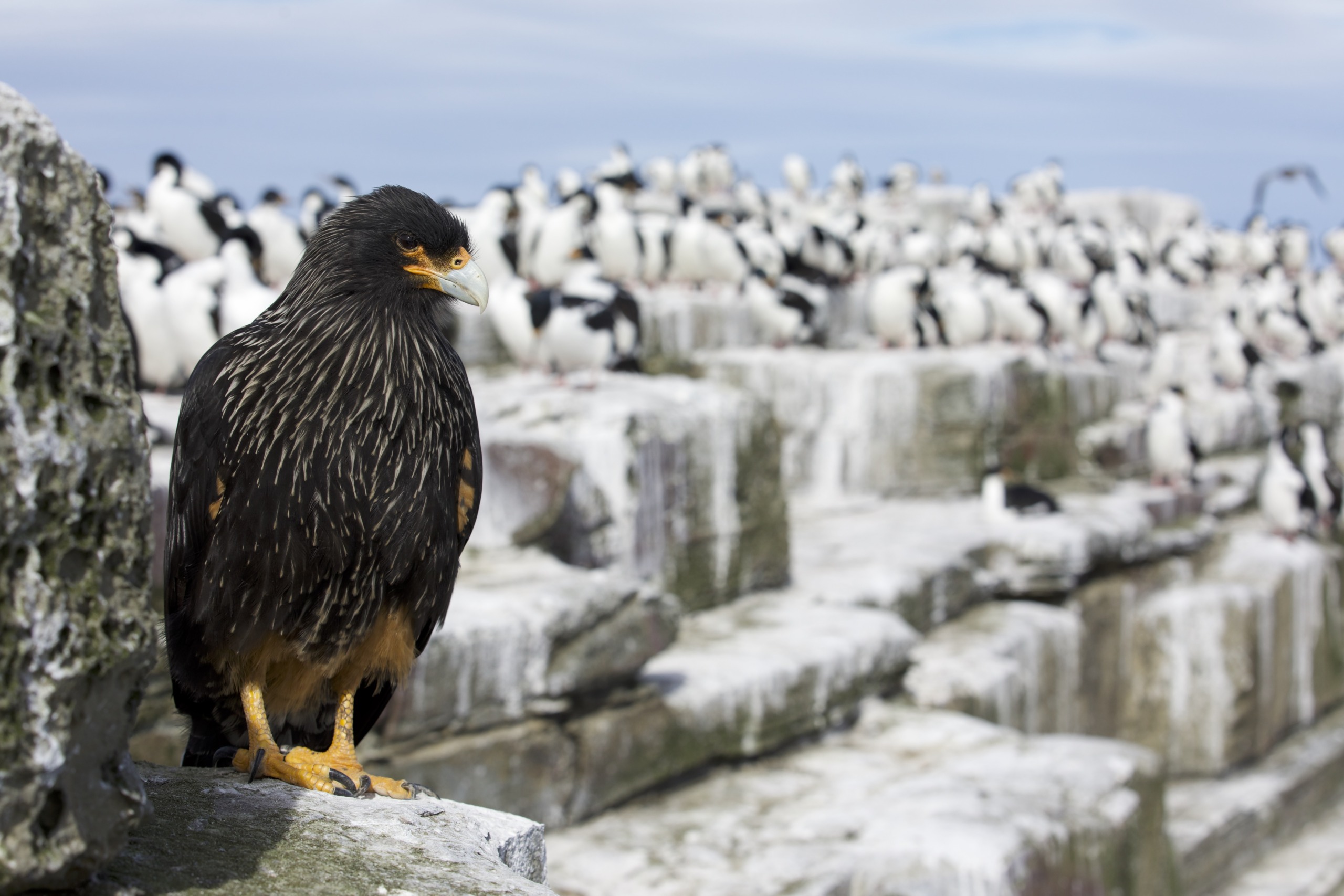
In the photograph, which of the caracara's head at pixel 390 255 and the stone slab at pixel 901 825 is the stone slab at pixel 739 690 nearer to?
the stone slab at pixel 901 825

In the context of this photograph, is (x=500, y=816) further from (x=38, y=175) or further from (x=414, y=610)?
(x=38, y=175)

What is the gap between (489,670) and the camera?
6.42m

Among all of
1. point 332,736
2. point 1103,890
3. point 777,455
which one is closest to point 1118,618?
point 777,455

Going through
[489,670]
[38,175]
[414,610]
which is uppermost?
[38,175]

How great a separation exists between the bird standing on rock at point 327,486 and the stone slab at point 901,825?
3842 mm

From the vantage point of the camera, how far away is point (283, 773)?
258cm

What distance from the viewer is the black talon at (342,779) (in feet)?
8.51

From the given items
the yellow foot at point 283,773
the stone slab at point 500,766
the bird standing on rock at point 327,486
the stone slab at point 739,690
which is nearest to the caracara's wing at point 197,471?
the bird standing on rock at point 327,486

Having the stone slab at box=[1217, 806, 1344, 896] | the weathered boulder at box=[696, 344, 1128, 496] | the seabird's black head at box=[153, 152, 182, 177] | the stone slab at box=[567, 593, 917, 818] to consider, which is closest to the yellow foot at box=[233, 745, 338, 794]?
the stone slab at box=[567, 593, 917, 818]

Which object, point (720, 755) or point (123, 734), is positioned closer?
point (123, 734)

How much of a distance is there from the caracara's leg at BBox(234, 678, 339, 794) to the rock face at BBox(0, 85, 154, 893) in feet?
2.29

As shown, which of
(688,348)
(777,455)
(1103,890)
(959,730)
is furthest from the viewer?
(688,348)

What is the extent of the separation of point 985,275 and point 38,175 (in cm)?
1873

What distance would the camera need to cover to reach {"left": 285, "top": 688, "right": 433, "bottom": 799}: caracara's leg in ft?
8.54
